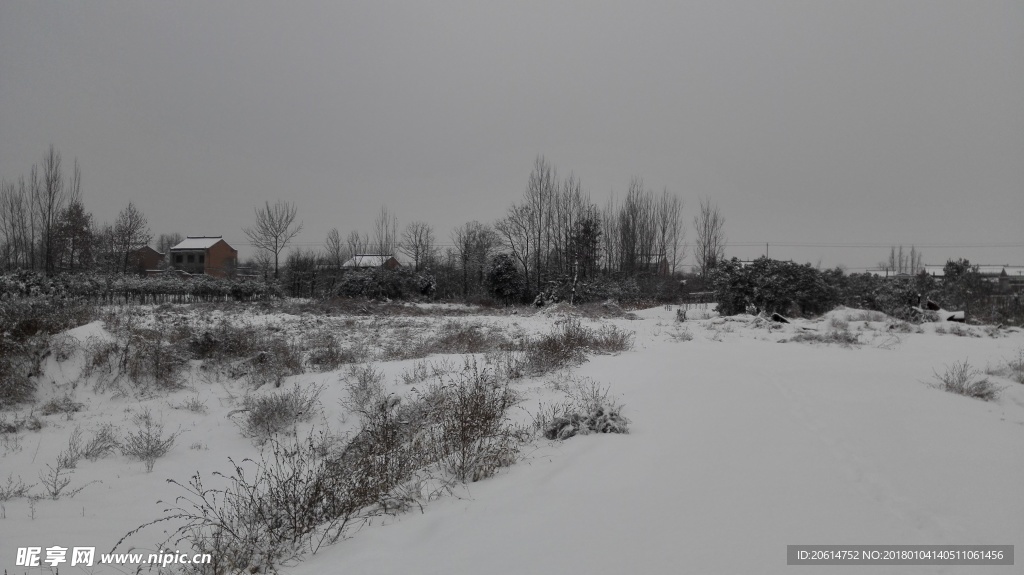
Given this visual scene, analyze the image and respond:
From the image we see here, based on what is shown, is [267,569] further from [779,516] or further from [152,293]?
[152,293]

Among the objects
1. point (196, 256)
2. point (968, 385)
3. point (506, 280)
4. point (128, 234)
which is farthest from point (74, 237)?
point (968, 385)

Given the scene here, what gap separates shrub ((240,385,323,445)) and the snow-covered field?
0.58 ft

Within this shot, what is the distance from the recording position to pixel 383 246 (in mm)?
38031

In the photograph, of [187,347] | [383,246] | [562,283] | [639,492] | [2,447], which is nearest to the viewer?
[639,492]

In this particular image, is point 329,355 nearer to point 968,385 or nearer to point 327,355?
point 327,355

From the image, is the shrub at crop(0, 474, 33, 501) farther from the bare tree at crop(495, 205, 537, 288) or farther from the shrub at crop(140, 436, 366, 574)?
the bare tree at crop(495, 205, 537, 288)

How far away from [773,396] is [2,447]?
10099 millimetres

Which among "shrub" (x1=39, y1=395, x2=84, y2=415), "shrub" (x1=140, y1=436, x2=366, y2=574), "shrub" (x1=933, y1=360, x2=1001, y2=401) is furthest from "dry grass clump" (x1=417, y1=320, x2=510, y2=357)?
"shrub" (x1=933, y1=360, x2=1001, y2=401)

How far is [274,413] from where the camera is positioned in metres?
6.42

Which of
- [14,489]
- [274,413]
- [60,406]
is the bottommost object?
[14,489]

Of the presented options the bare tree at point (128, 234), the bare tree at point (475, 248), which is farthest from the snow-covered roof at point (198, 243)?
the bare tree at point (475, 248)

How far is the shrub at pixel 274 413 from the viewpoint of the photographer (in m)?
6.29

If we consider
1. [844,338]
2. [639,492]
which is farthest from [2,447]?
[844,338]

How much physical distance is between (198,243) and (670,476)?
2303 inches
